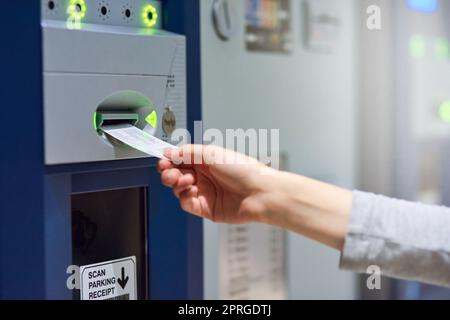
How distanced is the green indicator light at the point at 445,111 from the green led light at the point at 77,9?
4.88ft

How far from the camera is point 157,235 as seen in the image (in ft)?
→ 2.86

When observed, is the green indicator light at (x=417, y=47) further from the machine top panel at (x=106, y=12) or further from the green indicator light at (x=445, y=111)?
the machine top panel at (x=106, y=12)

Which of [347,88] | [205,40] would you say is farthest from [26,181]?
[347,88]

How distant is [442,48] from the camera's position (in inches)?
78.7

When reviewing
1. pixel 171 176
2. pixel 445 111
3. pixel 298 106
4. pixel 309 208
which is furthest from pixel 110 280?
pixel 445 111

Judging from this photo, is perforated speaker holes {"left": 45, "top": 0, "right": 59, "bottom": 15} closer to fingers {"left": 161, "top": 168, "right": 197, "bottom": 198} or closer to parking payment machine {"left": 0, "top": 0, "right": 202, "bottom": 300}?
parking payment machine {"left": 0, "top": 0, "right": 202, "bottom": 300}

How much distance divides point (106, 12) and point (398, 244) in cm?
49

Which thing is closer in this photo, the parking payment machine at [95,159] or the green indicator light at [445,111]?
the parking payment machine at [95,159]

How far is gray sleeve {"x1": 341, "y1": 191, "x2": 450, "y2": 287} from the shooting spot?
2.65ft

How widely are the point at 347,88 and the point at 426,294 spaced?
0.73 m

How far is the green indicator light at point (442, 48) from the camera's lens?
6.48ft

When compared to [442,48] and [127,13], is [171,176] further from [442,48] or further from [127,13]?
[442,48]

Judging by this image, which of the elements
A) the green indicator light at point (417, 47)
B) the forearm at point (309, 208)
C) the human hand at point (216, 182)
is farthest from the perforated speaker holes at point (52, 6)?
the green indicator light at point (417, 47)

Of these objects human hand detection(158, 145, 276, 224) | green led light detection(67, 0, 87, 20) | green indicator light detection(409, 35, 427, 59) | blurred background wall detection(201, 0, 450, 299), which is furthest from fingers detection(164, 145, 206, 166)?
green indicator light detection(409, 35, 427, 59)
